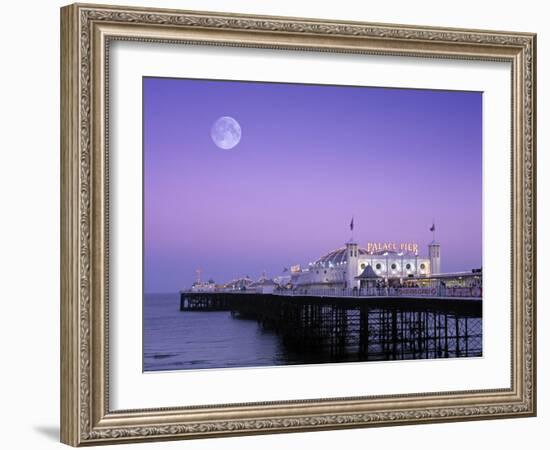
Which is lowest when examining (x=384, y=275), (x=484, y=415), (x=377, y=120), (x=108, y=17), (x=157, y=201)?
(x=484, y=415)

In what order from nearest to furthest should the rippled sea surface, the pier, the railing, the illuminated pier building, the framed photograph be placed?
the framed photograph → the rippled sea surface → the pier → the illuminated pier building → the railing

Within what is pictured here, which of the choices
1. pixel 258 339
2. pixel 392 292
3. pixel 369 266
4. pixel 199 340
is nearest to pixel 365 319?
pixel 392 292

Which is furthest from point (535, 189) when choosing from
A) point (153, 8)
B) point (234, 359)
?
point (153, 8)

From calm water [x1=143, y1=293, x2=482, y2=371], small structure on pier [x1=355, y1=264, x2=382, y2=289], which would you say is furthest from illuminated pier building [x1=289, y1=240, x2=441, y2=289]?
calm water [x1=143, y1=293, x2=482, y2=371]

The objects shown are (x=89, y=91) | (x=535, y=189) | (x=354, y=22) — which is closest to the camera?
(x=89, y=91)

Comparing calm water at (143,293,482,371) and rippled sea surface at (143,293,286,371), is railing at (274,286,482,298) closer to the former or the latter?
calm water at (143,293,482,371)

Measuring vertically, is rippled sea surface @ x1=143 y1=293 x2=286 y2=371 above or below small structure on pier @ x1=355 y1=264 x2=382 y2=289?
below

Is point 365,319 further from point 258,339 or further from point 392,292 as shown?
point 258,339

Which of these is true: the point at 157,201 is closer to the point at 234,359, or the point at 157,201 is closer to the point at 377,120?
the point at 234,359
